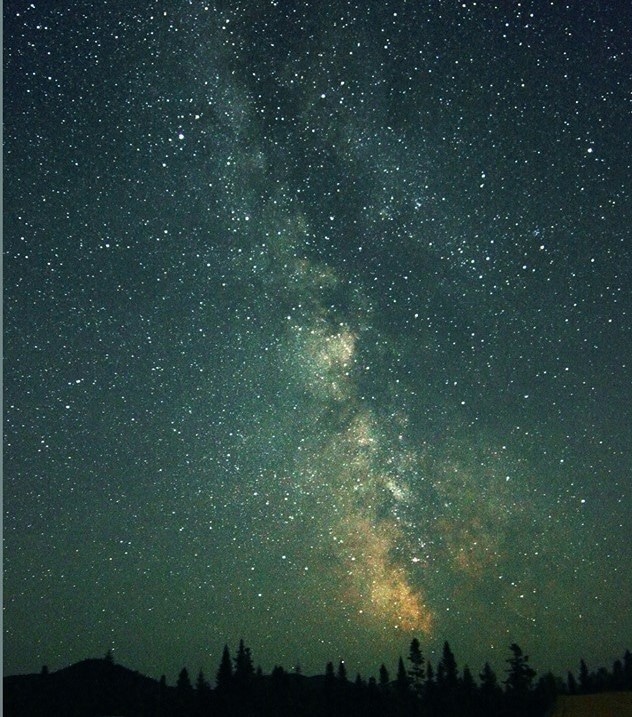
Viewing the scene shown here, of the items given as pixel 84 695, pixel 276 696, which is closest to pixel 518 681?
pixel 276 696

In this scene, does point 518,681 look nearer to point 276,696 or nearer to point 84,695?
point 276,696

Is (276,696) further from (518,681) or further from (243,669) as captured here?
(518,681)

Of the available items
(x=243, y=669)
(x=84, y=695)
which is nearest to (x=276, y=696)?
(x=243, y=669)

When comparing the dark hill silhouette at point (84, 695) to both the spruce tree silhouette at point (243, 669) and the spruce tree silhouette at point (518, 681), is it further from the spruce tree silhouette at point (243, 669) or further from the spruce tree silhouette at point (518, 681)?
the spruce tree silhouette at point (518, 681)

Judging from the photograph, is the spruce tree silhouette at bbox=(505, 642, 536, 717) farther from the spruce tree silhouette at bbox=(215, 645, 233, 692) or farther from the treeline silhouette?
the spruce tree silhouette at bbox=(215, 645, 233, 692)

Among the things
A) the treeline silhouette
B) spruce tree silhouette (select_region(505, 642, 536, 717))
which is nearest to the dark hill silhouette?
the treeline silhouette

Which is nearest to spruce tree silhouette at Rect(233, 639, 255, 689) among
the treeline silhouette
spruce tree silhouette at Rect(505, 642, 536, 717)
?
the treeline silhouette

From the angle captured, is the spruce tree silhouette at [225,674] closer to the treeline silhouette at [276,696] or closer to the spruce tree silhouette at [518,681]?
the treeline silhouette at [276,696]

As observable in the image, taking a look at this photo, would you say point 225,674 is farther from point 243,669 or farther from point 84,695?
point 84,695

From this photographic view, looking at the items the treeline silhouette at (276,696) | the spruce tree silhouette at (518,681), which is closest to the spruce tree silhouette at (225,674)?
the treeline silhouette at (276,696)

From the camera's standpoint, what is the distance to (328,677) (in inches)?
1598

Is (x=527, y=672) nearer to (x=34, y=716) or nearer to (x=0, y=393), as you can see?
(x=34, y=716)

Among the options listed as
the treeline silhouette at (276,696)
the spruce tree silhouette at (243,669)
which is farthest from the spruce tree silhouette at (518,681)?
the spruce tree silhouette at (243,669)

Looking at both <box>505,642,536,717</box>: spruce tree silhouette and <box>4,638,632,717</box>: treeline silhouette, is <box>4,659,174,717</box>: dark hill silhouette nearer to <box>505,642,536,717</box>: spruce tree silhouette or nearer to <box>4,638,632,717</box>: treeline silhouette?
<box>4,638,632,717</box>: treeline silhouette
